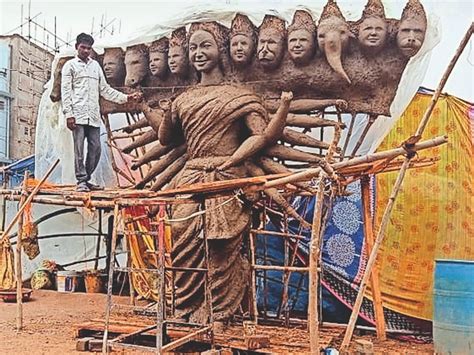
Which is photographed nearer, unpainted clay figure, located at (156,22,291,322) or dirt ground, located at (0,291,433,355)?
dirt ground, located at (0,291,433,355)

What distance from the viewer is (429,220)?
280 inches

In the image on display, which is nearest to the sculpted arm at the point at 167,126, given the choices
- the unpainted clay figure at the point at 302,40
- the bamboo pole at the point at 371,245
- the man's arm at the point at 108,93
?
the man's arm at the point at 108,93

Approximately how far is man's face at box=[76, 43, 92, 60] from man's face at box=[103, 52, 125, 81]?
1.67 ft

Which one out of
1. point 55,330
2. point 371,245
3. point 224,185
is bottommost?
point 55,330

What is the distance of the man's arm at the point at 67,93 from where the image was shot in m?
6.91

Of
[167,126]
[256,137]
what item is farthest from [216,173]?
[167,126]

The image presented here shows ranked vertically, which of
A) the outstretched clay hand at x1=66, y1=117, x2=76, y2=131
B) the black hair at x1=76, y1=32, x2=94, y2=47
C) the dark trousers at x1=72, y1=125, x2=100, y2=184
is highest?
the black hair at x1=76, y1=32, x2=94, y2=47

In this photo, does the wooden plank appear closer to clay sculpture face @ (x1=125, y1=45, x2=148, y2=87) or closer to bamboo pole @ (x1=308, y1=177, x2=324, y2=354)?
bamboo pole @ (x1=308, y1=177, x2=324, y2=354)

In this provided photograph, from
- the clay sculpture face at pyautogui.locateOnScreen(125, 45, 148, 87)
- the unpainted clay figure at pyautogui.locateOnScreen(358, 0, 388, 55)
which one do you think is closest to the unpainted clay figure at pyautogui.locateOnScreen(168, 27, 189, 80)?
the clay sculpture face at pyautogui.locateOnScreen(125, 45, 148, 87)

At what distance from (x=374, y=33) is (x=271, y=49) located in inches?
45.3

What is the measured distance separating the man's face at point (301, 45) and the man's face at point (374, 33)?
579mm

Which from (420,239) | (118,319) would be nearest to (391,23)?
(420,239)

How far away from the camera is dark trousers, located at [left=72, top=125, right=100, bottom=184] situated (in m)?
6.82

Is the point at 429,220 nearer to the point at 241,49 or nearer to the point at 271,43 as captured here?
the point at 271,43
